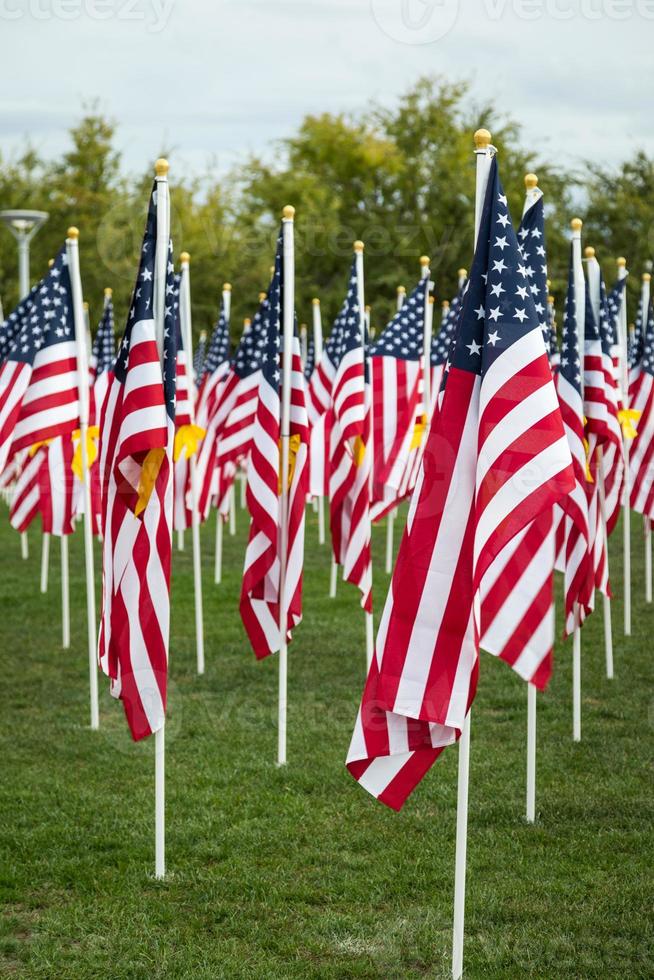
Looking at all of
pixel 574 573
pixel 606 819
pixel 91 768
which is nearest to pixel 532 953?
pixel 606 819

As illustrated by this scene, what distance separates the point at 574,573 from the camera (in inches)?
335

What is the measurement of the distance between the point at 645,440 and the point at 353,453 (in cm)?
444

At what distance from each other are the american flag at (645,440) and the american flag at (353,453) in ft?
12.9

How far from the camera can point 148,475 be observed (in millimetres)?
6523

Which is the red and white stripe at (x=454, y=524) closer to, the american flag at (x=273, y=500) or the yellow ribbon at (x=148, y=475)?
the yellow ribbon at (x=148, y=475)

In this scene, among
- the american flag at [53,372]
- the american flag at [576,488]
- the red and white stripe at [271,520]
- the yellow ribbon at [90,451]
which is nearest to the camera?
the american flag at [576,488]

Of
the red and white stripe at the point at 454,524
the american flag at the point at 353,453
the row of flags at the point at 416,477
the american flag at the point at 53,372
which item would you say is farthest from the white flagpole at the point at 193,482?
the red and white stripe at the point at 454,524

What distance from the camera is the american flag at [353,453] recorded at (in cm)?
959

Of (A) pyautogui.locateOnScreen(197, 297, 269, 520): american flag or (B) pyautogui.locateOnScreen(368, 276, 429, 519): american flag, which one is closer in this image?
(A) pyautogui.locateOnScreen(197, 297, 269, 520): american flag

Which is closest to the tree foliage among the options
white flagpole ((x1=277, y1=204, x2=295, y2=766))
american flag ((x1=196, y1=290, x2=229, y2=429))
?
american flag ((x1=196, y1=290, x2=229, y2=429))

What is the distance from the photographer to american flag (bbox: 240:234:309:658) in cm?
851

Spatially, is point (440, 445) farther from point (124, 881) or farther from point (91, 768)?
point (91, 768)

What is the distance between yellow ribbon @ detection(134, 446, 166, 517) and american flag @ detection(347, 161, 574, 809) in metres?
1.78

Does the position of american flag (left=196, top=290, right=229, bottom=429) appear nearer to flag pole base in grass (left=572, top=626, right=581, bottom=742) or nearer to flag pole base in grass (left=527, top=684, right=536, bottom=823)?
flag pole base in grass (left=572, top=626, right=581, bottom=742)
